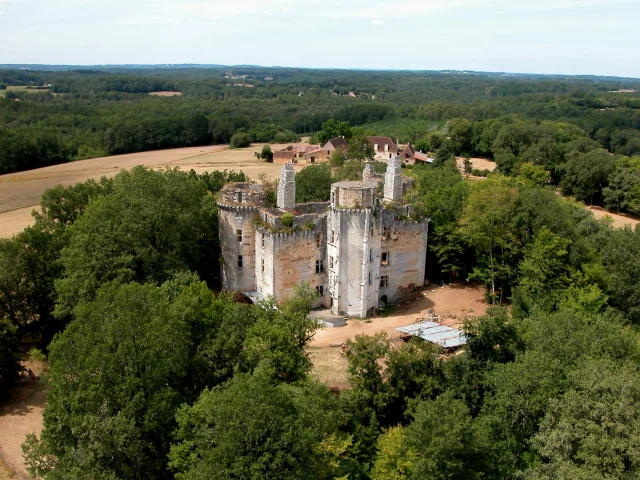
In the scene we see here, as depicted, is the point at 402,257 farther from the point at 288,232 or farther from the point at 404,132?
the point at 404,132

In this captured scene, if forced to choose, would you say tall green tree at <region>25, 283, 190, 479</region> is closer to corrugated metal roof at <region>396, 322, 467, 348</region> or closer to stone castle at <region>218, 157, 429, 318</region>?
stone castle at <region>218, 157, 429, 318</region>

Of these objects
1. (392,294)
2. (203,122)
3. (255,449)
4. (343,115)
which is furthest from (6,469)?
(343,115)

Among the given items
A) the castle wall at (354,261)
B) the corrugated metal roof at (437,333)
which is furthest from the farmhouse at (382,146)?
the corrugated metal roof at (437,333)

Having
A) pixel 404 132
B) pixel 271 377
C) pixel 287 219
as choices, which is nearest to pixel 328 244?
pixel 287 219

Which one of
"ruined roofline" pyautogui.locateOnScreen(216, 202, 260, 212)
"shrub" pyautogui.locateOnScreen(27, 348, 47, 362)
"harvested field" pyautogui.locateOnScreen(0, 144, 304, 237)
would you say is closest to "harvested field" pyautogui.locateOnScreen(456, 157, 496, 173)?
"harvested field" pyautogui.locateOnScreen(0, 144, 304, 237)

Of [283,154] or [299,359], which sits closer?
[299,359]

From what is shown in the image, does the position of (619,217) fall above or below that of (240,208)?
below

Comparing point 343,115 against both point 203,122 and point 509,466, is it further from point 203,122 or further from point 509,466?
point 509,466
